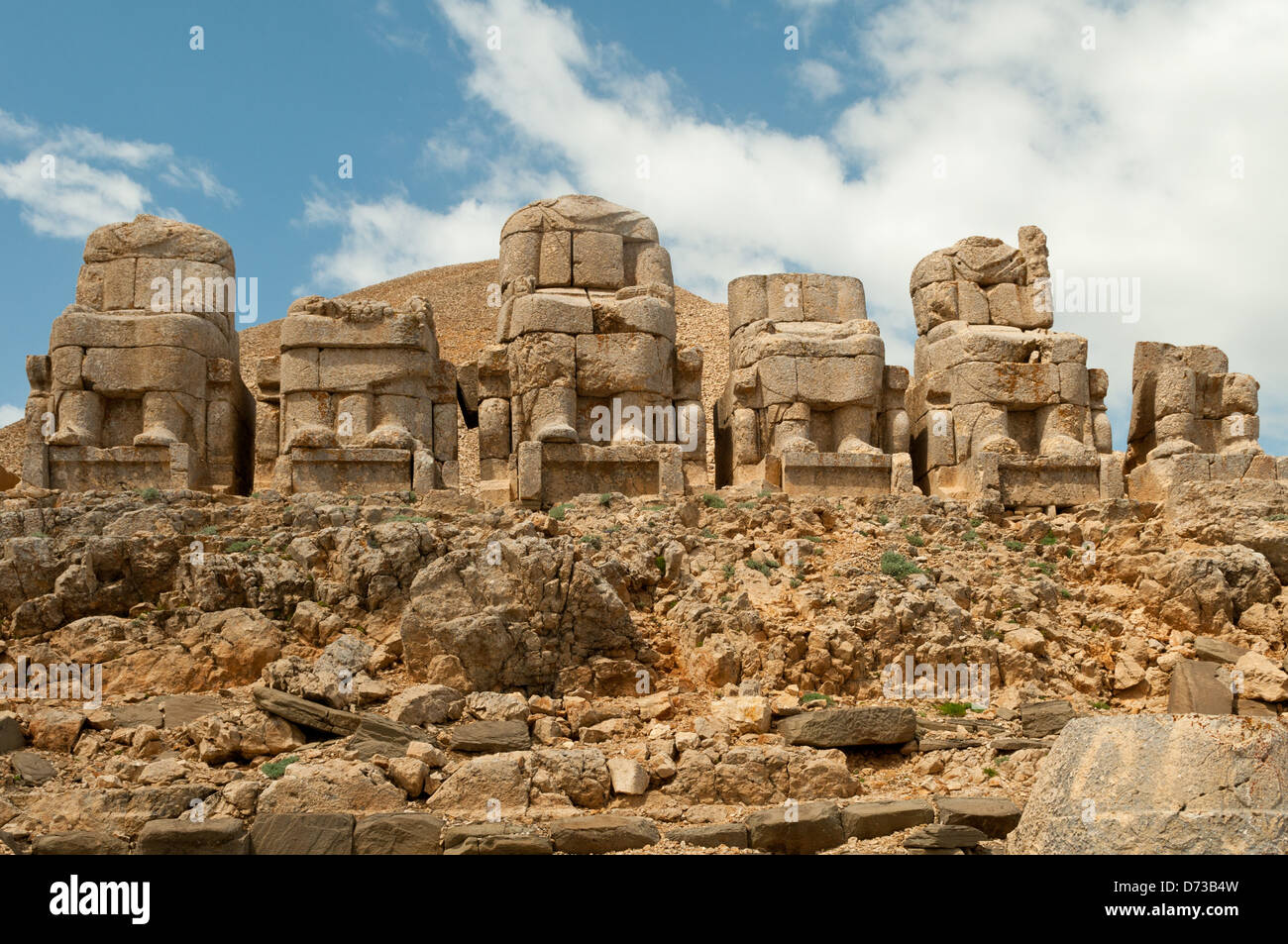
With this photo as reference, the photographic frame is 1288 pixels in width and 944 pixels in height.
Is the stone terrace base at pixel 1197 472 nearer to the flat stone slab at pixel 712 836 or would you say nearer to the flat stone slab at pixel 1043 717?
the flat stone slab at pixel 1043 717

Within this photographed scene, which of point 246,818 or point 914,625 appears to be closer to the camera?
point 246,818

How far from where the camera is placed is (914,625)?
10320mm

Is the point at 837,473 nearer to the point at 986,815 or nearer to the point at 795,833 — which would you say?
the point at 986,815

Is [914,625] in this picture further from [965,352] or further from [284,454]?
[284,454]

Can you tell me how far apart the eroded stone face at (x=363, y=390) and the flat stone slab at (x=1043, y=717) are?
6313 millimetres

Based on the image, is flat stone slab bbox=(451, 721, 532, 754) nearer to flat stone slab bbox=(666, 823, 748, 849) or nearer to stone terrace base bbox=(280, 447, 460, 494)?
flat stone slab bbox=(666, 823, 748, 849)

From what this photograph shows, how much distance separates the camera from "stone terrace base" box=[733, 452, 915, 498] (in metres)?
13.7

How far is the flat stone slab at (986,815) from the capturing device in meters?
7.43

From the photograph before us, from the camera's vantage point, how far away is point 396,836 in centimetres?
734

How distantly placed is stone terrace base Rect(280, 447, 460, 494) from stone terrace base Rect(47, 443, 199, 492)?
0.97 metres

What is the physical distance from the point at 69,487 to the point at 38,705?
14.8ft

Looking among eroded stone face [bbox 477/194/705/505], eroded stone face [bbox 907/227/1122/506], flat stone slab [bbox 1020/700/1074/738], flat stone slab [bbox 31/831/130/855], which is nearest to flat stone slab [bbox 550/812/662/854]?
flat stone slab [bbox 31/831/130/855]

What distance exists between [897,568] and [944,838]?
4237 mm
